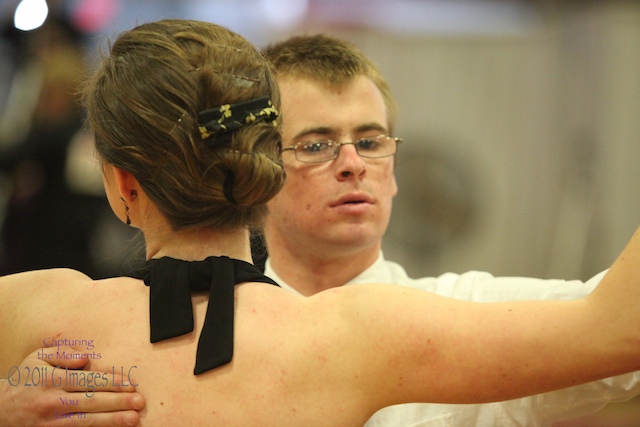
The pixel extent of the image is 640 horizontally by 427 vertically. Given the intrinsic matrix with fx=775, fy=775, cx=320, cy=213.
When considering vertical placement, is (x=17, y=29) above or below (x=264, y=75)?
above

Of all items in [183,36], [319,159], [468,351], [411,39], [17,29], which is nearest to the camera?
[468,351]

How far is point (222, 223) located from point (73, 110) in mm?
3715

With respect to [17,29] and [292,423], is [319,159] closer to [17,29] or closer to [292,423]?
[292,423]

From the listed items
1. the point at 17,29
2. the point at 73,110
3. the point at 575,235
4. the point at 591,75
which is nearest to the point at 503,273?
the point at 575,235

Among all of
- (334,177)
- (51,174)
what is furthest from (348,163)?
(51,174)

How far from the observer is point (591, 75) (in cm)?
606

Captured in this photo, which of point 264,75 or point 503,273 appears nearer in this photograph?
point 264,75

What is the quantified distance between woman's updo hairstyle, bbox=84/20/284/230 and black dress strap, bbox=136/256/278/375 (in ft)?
0.30

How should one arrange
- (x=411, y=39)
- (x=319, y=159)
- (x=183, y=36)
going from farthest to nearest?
(x=411, y=39) < (x=319, y=159) < (x=183, y=36)

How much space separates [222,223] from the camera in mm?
1558

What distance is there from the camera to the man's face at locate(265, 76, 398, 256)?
2.44 m

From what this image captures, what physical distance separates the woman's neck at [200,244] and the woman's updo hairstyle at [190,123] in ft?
→ 0.08

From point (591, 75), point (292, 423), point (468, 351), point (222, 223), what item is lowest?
point (292, 423)

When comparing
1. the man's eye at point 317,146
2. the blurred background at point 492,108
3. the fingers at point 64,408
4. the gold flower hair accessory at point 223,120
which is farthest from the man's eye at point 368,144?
the blurred background at point 492,108
